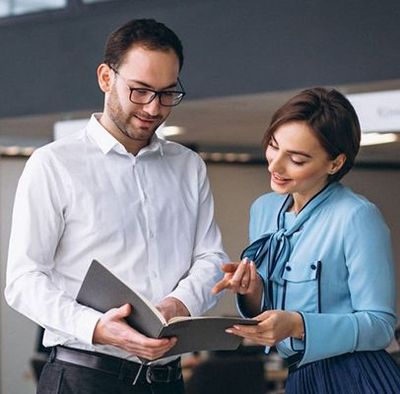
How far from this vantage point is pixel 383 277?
266 cm

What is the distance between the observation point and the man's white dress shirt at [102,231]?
9.50ft

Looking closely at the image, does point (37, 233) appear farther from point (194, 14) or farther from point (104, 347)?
point (194, 14)

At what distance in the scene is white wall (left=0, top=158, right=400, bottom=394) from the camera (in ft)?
33.5

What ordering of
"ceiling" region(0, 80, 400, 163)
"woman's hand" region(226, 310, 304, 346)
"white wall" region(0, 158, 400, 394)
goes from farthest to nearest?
1. "white wall" region(0, 158, 400, 394)
2. "ceiling" region(0, 80, 400, 163)
3. "woman's hand" region(226, 310, 304, 346)

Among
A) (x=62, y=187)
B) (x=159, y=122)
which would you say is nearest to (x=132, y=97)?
(x=159, y=122)

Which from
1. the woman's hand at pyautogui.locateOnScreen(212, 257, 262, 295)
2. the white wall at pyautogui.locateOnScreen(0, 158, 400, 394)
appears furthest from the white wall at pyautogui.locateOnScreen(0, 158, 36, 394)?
the woman's hand at pyautogui.locateOnScreen(212, 257, 262, 295)

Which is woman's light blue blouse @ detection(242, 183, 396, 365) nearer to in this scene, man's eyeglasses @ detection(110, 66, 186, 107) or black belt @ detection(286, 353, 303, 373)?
black belt @ detection(286, 353, 303, 373)

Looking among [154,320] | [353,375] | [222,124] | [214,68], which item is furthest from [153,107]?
[222,124]

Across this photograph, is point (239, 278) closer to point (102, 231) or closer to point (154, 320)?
point (154, 320)

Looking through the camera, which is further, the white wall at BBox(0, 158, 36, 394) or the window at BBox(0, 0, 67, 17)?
the white wall at BBox(0, 158, 36, 394)

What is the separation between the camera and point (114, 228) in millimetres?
3010

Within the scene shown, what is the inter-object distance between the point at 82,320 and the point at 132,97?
0.56 meters

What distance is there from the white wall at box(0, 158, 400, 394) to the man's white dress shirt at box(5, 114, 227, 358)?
6.83 m

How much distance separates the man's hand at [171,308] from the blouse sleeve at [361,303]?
36cm
